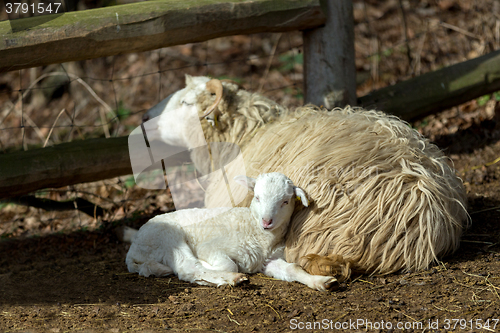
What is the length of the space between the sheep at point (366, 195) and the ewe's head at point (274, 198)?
181mm

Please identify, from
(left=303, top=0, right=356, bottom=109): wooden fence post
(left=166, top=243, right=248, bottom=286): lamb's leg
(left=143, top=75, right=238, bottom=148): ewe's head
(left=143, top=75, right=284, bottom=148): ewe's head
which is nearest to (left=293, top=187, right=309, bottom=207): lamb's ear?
(left=166, top=243, right=248, bottom=286): lamb's leg

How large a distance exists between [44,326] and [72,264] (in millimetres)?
1419

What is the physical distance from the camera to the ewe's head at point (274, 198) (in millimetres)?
3174

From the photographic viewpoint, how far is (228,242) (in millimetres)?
3346

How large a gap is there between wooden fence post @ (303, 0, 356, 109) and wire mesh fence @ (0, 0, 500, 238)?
1.46m

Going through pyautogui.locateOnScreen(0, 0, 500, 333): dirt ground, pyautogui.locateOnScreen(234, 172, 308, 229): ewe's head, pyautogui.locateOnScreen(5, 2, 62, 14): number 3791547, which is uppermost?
pyautogui.locateOnScreen(5, 2, 62, 14): number 3791547

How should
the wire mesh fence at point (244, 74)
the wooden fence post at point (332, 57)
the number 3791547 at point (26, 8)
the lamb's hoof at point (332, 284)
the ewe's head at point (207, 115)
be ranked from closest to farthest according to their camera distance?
the lamb's hoof at point (332, 284) < the ewe's head at point (207, 115) < the wooden fence post at point (332, 57) < the wire mesh fence at point (244, 74) < the number 3791547 at point (26, 8)

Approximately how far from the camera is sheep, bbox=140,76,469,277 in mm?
3234

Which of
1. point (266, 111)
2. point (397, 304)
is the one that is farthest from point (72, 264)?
point (397, 304)

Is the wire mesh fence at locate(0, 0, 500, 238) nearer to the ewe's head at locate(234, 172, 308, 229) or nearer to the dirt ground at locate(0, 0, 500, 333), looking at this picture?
the dirt ground at locate(0, 0, 500, 333)

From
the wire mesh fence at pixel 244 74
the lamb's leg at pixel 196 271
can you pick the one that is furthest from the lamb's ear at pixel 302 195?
the wire mesh fence at pixel 244 74

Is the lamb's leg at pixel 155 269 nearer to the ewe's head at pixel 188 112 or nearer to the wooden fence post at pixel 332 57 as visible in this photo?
the ewe's head at pixel 188 112

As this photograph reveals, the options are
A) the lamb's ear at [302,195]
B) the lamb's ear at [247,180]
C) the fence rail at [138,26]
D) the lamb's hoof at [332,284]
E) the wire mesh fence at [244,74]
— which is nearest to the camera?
the lamb's hoof at [332,284]

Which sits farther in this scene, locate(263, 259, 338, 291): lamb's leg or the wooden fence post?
the wooden fence post
